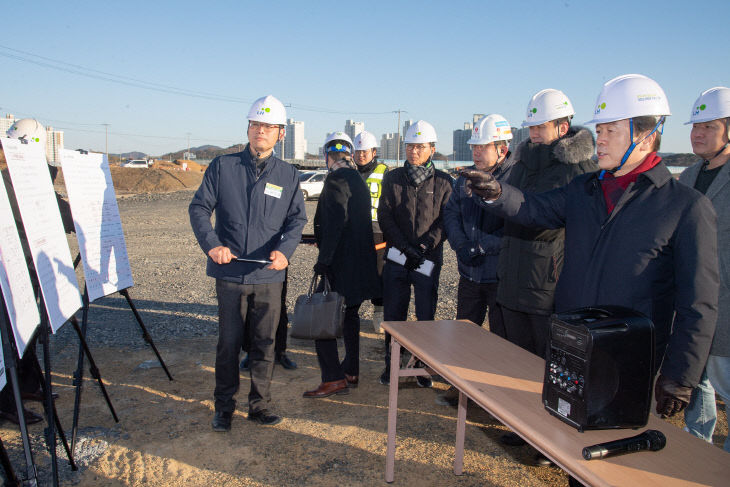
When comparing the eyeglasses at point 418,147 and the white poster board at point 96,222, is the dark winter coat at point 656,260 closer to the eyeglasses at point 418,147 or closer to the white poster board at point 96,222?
the eyeglasses at point 418,147

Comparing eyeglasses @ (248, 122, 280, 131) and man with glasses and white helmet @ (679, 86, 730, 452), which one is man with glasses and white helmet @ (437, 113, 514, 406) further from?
eyeglasses @ (248, 122, 280, 131)

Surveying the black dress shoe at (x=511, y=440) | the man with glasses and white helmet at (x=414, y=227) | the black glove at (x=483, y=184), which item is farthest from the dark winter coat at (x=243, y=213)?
the black dress shoe at (x=511, y=440)

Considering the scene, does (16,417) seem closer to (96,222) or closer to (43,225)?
(96,222)

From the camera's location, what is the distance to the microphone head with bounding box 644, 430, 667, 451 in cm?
161

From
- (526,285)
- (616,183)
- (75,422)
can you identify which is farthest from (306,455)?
(616,183)

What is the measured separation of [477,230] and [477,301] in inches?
22.6

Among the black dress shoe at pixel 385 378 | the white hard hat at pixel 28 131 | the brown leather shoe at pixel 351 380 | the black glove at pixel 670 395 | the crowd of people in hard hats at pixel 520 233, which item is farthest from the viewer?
the black dress shoe at pixel 385 378

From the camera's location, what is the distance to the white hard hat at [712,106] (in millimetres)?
3145

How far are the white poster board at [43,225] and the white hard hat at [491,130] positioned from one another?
2.92 meters

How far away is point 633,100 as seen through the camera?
2145 mm

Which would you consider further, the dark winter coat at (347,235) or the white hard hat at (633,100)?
the dark winter coat at (347,235)

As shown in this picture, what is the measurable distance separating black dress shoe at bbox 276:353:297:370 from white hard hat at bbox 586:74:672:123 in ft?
11.9

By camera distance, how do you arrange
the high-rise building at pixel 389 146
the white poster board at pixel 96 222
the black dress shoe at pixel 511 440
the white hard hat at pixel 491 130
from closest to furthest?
the white poster board at pixel 96 222 < the black dress shoe at pixel 511 440 < the white hard hat at pixel 491 130 < the high-rise building at pixel 389 146

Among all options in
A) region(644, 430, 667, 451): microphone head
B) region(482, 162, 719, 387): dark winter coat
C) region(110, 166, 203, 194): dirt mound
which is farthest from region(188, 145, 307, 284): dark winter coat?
region(110, 166, 203, 194): dirt mound
